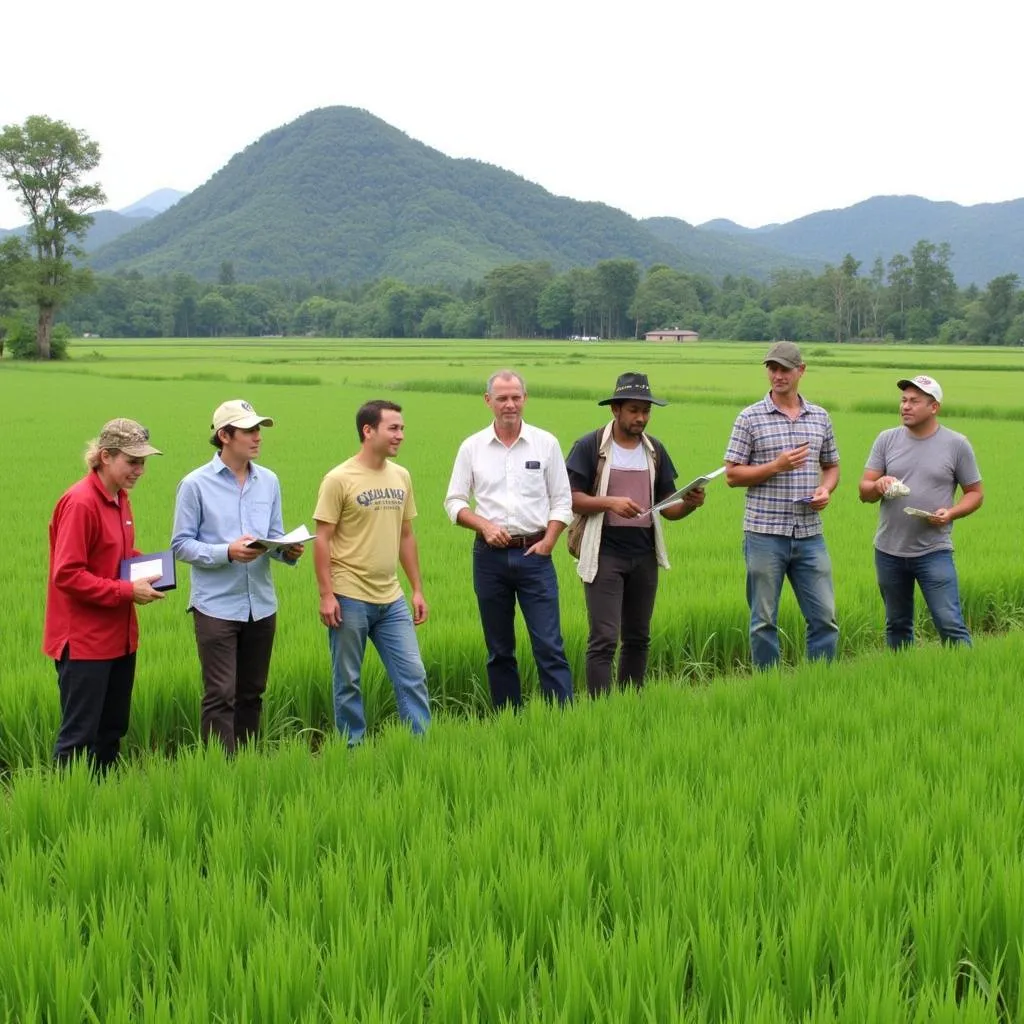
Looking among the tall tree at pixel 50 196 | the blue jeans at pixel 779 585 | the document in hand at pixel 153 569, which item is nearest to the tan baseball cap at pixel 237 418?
the document in hand at pixel 153 569

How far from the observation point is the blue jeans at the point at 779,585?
6.06 m

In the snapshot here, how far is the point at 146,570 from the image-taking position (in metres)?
4.38

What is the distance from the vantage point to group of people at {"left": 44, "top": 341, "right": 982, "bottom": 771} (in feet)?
14.5

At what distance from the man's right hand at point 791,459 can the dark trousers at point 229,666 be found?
110 inches

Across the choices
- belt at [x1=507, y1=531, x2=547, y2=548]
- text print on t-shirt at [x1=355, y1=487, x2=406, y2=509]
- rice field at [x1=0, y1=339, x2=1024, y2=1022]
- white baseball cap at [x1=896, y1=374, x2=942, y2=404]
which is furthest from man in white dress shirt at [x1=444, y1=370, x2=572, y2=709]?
white baseball cap at [x1=896, y1=374, x2=942, y2=404]

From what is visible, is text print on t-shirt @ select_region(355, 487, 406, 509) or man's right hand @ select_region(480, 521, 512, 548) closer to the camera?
text print on t-shirt @ select_region(355, 487, 406, 509)

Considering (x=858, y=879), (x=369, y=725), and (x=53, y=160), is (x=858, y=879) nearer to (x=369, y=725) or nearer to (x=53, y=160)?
(x=369, y=725)

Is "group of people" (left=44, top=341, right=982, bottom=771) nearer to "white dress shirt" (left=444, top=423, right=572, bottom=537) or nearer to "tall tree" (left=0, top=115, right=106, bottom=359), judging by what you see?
"white dress shirt" (left=444, top=423, right=572, bottom=537)

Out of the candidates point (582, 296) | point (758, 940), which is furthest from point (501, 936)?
point (582, 296)

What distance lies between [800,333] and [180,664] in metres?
106

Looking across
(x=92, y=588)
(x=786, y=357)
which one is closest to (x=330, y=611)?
(x=92, y=588)

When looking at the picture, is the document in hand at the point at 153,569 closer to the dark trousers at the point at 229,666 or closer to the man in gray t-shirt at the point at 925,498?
the dark trousers at the point at 229,666

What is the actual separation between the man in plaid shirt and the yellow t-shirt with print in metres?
2.00

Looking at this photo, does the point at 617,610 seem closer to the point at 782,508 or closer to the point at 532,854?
the point at 782,508
